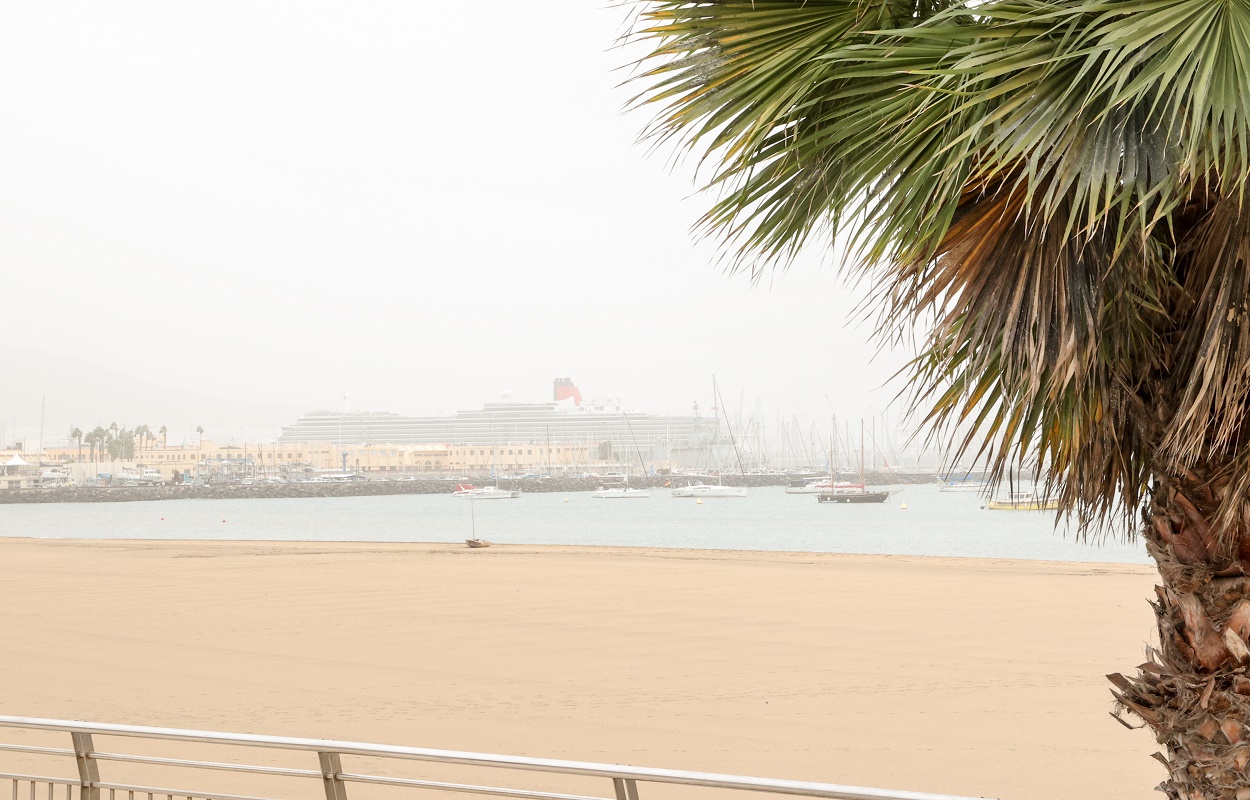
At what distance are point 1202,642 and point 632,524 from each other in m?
73.2

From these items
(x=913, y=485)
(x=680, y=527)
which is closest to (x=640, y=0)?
(x=680, y=527)

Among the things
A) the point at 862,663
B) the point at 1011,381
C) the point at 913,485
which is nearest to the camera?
the point at 1011,381

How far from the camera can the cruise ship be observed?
18812 centimetres

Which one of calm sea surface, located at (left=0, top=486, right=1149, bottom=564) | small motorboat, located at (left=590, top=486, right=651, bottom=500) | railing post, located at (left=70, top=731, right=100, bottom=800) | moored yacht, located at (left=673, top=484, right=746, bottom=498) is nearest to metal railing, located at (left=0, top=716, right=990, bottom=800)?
railing post, located at (left=70, top=731, right=100, bottom=800)

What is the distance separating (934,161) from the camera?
322 cm

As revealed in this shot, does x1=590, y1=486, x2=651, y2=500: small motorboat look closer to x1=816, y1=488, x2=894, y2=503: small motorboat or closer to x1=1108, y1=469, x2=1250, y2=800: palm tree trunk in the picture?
x1=816, y1=488, x2=894, y2=503: small motorboat

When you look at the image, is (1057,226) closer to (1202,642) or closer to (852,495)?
(1202,642)

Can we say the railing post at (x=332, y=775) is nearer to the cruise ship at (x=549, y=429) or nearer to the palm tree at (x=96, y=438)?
the cruise ship at (x=549, y=429)

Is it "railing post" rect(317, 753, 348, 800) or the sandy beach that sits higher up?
"railing post" rect(317, 753, 348, 800)

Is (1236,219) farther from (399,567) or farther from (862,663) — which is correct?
(399,567)

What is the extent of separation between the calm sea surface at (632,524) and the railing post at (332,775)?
36656 mm

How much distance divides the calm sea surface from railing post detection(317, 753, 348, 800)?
3666 centimetres

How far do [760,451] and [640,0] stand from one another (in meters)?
191

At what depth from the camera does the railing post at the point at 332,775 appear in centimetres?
336
